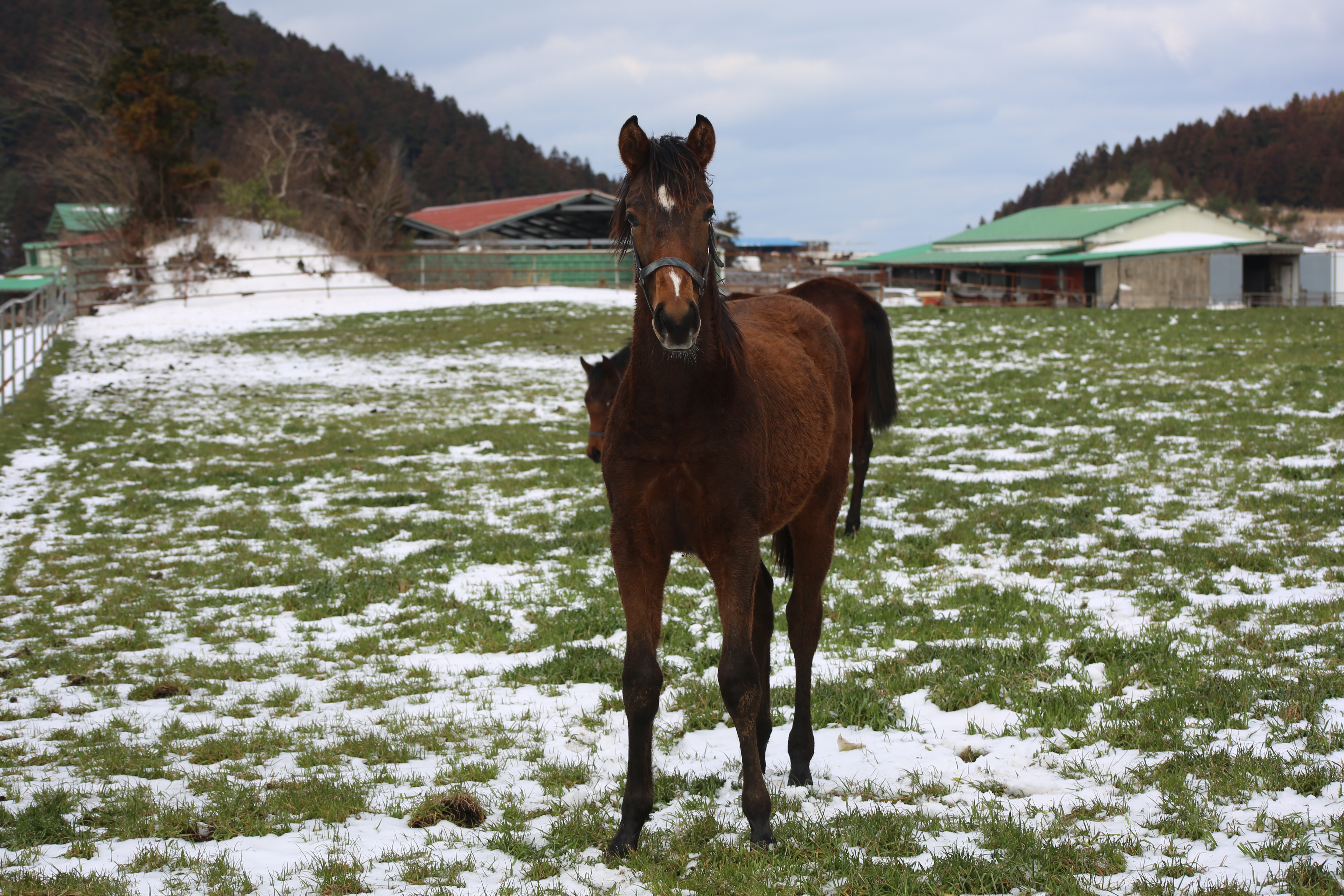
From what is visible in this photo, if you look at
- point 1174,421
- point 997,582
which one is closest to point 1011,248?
point 1174,421

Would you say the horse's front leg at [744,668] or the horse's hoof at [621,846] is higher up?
the horse's front leg at [744,668]

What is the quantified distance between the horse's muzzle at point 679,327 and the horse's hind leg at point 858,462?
500cm

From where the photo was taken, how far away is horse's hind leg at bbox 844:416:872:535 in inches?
298

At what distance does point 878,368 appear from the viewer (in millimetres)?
7824

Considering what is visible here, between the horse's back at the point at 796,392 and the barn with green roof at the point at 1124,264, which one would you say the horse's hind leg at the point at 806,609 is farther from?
the barn with green roof at the point at 1124,264

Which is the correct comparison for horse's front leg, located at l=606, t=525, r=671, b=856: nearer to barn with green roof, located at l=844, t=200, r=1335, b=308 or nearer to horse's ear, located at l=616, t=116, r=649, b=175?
horse's ear, located at l=616, t=116, r=649, b=175

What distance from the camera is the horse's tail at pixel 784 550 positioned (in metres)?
4.45

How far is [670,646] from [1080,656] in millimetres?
2191

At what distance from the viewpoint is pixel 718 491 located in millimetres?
3117

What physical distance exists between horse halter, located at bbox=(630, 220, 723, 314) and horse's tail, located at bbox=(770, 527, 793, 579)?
1.49 metres

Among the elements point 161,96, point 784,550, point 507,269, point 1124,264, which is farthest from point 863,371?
point 1124,264

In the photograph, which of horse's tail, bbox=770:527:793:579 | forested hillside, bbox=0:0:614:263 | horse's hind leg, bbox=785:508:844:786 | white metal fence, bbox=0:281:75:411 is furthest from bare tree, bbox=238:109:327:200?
horse's hind leg, bbox=785:508:844:786

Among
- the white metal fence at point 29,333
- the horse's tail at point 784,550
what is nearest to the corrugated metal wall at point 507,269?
the white metal fence at point 29,333

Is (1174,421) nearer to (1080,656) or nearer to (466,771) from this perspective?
(1080,656)
